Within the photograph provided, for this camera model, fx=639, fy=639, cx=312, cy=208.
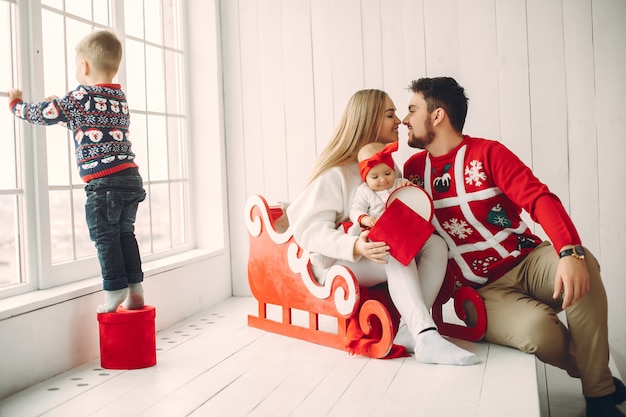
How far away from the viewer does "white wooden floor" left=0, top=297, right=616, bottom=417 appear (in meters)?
1.81

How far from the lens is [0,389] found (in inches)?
79.7

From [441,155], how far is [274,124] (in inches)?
51.9

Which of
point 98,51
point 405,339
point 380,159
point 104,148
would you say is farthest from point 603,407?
point 98,51

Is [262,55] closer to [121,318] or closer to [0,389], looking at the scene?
[121,318]

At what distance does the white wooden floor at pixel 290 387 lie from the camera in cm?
181

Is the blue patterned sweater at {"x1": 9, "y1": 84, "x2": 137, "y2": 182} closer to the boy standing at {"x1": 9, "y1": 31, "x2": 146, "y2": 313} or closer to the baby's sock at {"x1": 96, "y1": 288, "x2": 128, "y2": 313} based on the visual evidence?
the boy standing at {"x1": 9, "y1": 31, "x2": 146, "y2": 313}

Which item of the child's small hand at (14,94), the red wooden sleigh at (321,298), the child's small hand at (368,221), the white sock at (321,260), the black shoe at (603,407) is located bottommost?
the black shoe at (603,407)

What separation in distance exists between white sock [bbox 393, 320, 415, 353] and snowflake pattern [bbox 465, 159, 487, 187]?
0.60 m

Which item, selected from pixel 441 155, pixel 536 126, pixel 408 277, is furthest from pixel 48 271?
pixel 536 126

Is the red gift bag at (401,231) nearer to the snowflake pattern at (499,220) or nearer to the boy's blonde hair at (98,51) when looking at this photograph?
the snowflake pattern at (499,220)

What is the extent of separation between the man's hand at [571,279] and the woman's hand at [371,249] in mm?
566

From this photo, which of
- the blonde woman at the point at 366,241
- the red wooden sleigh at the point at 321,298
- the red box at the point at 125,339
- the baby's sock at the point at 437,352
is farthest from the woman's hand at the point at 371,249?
the red box at the point at 125,339

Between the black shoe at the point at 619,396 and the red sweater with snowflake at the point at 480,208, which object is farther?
the red sweater with snowflake at the point at 480,208

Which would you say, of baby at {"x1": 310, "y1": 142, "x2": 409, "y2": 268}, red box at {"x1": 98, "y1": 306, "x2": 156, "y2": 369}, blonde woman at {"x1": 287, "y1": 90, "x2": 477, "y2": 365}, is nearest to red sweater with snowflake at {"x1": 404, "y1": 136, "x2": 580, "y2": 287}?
blonde woman at {"x1": 287, "y1": 90, "x2": 477, "y2": 365}
